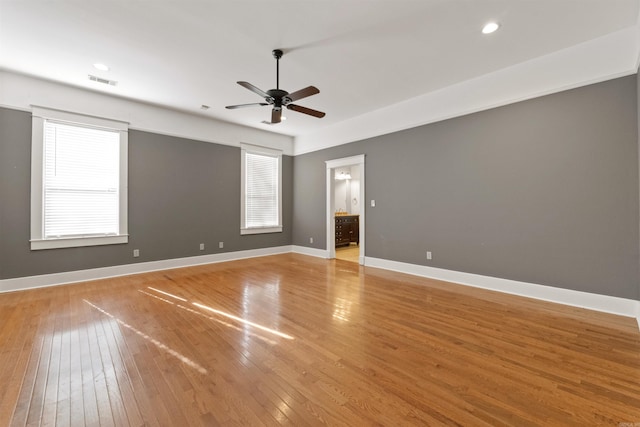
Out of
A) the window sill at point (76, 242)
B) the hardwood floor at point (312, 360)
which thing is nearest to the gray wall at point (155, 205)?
the window sill at point (76, 242)

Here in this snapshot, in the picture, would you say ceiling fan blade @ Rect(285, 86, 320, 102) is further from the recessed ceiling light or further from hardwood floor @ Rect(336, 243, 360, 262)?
hardwood floor @ Rect(336, 243, 360, 262)

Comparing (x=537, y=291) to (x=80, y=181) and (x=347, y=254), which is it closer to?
(x=347, y=254)

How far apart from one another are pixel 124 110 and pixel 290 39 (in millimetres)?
3579

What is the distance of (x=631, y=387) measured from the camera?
1.77 metres

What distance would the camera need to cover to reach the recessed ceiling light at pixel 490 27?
2.82m

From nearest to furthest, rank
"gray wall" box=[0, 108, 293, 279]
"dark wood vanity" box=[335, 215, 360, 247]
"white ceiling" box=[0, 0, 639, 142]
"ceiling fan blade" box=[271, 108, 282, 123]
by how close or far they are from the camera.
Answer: "white ceiling" box=[0, 0, 639, 142] → "ceiling fan blade" box=[271, 108, 282, 123] → "gray wall" box=[0, 108, 293, 279] → "dark wood vanity" box=[335, 215, 360, 247]

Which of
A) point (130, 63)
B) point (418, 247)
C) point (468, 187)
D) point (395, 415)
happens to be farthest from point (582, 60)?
point (130, 63)

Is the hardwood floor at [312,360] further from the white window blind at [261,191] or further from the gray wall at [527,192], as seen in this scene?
the white window blind at [261,191]

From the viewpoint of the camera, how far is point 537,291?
11.5 ft

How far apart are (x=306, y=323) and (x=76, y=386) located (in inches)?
71.3

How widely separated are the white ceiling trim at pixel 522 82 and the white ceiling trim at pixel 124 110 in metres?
3.02

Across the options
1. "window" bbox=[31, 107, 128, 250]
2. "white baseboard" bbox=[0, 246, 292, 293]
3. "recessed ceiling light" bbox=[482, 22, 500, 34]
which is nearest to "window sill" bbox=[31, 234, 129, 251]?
"window" bbox=[31, 107, 128, 250]

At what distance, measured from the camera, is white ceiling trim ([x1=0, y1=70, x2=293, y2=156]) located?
3.86 m

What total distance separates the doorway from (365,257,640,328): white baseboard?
141cm
